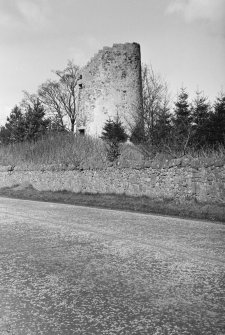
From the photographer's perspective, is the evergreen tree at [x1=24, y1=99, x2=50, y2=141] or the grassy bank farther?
the evergreen tree at [x1=24, y1=99, x2=50, y2=141]

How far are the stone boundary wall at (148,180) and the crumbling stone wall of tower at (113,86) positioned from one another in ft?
38.6

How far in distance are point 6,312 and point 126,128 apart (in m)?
29.4

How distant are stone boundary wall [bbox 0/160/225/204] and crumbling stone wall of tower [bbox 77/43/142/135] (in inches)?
463

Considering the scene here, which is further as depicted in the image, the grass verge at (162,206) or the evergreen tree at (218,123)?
the evergreen tree at (218,123)

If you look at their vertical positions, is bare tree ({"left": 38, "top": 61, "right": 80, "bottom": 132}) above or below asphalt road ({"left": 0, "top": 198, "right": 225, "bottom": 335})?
above

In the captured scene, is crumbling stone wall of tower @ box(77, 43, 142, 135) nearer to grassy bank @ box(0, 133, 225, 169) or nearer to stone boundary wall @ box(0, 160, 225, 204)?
grassy bank @ box(0, 133, 225, 169)

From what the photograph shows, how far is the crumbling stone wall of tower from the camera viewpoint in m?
32.5

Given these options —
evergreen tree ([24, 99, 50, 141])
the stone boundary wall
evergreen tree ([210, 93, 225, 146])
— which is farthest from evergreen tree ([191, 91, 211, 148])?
evergreen tree ([24, 99, 50, 141])

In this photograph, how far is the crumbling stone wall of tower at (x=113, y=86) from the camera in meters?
32.5

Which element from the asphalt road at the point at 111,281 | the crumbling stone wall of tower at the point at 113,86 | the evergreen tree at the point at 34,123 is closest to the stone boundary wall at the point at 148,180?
the asphalt road at the point at 111,281

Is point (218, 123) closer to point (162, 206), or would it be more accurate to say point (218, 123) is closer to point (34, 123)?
point (162, 206)

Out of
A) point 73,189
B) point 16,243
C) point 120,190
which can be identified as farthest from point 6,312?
point 73,189

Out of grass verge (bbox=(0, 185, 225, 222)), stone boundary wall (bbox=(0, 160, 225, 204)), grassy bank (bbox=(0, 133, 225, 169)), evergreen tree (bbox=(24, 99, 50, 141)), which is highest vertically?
evergreen tree (bbox=(24, 99, 50, 141))

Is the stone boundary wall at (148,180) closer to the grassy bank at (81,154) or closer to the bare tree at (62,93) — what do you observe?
the grassy bank at (81,154)
